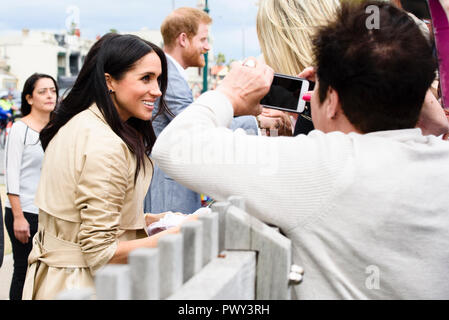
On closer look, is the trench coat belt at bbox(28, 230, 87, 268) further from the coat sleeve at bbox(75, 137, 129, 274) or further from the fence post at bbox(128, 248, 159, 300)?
the fence post at bbox(128, 248, 159, 300)

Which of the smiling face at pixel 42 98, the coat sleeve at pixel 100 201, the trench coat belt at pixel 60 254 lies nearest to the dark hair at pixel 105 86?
the coat sleeve at pixel 100 201

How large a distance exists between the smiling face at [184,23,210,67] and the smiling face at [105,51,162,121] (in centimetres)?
186

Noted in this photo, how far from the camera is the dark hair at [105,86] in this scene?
226 centimetres

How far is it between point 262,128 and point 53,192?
107cm

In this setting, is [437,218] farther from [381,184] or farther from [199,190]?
[199,190]

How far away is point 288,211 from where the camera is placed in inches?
50.3

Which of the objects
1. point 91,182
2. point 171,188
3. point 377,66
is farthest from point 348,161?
point 171,188

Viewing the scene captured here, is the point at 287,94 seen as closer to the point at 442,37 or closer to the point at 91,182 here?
the point at 442,37

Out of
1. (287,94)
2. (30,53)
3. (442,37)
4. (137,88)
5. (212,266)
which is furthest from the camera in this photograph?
(30,53)

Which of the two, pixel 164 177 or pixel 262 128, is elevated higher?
pixel 262 128

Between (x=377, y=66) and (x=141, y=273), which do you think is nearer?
(x=141, y=273)

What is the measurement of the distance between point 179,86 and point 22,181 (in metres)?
1.67

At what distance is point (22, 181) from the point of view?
14.3 ft

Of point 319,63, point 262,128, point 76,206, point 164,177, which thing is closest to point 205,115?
point 319,63
